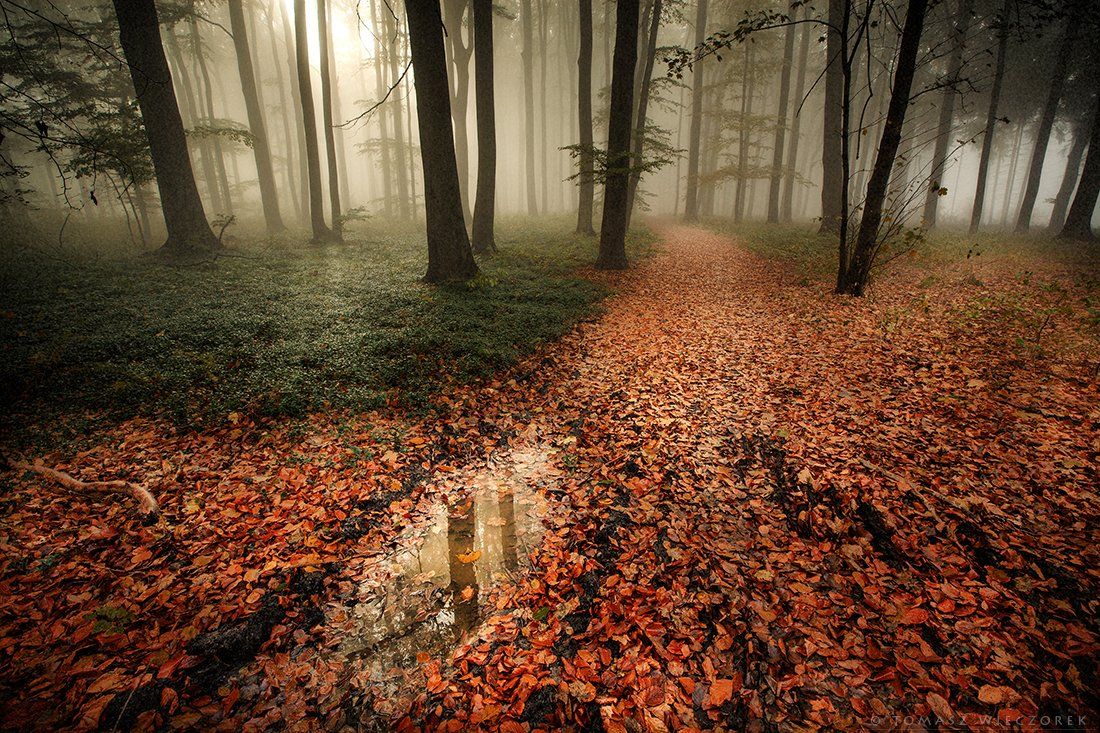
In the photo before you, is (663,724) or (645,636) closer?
(663,724)

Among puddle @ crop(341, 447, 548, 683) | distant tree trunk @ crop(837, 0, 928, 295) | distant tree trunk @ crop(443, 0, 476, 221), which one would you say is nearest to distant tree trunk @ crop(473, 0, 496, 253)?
distant tree trunk @ crop(443, 0, 476, 221)

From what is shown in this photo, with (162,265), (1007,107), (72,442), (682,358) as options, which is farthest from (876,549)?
(1007,107)

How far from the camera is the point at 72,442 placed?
15.4 ft

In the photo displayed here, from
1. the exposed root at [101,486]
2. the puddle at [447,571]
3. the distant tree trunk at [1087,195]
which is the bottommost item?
the puddle at [447,571]

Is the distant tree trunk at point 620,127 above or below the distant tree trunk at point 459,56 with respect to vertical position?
below

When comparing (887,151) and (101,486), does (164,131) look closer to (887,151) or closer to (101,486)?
(101,486)

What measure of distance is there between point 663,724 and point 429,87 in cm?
1075

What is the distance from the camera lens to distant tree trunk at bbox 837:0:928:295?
25.6ft

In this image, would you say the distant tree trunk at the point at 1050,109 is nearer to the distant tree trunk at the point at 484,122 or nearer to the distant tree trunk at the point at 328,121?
the distant tree trunk at the point at 484,122

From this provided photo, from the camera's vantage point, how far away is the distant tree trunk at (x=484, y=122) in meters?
12.0

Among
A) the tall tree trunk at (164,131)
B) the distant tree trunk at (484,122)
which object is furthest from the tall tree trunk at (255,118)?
the distant tree trunk at (484,122)

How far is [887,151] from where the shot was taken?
8.41 metres

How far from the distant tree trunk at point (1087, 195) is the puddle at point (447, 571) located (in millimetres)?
21906

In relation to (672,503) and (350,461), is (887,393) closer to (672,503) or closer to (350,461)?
(672,503)
